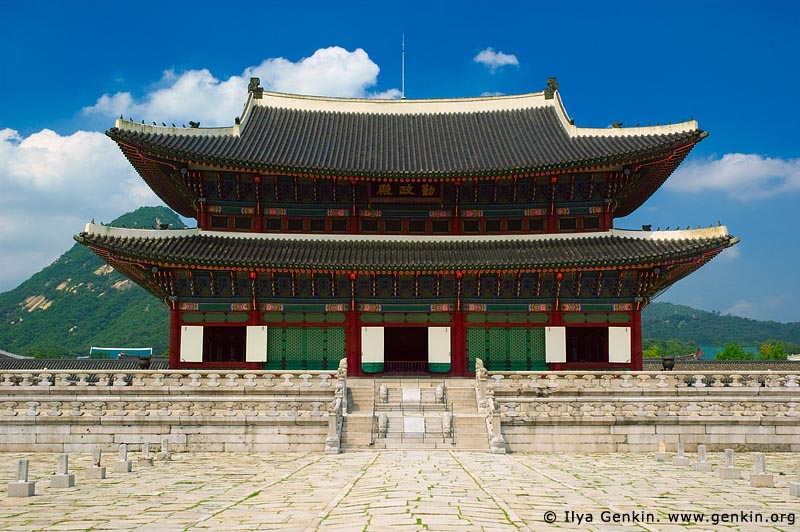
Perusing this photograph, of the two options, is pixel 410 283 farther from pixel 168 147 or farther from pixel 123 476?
pixel 123 476

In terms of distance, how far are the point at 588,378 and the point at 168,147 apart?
68.9ft

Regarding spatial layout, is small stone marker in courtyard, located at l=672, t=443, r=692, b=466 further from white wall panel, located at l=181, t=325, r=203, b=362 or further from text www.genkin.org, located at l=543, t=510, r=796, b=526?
white wall panel, located at l=181, t=325, r=203, b=362

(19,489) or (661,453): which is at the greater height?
(19,489)

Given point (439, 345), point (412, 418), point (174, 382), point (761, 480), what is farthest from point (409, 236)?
point (761, 480)

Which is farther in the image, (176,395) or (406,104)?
(406,104)

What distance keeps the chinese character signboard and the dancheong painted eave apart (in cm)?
192

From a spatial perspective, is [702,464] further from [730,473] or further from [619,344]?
[619,344]

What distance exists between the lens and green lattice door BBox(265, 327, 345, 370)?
3344 centimetres

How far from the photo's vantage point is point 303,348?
33594 millimetres

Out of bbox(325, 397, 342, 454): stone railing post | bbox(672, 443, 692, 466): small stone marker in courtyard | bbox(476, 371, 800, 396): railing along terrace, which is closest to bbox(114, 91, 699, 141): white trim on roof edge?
bbox(476, 371, 800, 396): railing along terrace

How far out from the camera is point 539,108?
4169cm

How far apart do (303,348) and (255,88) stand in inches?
670

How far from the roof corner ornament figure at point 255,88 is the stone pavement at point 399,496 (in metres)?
25.6

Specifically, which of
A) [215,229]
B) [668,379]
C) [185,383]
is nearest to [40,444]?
[185,383]
